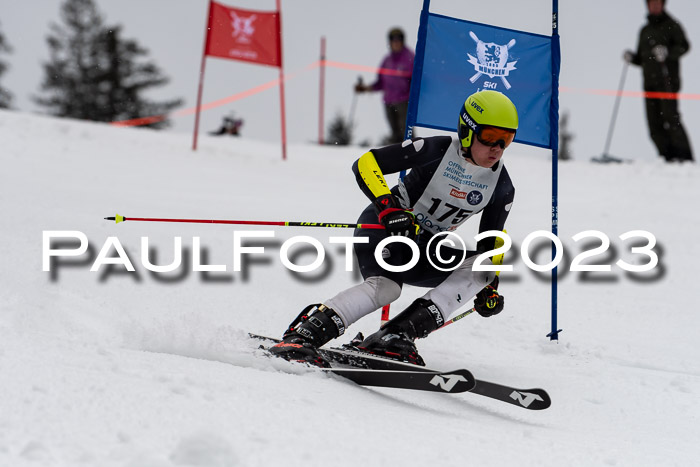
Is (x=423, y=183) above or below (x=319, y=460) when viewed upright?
above

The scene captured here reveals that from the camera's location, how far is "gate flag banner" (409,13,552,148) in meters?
4.77

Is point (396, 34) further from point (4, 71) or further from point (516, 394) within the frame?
point (4, 71)

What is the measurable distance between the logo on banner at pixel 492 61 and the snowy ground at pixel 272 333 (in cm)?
175

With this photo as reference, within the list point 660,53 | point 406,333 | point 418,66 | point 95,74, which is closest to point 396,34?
point 660,53

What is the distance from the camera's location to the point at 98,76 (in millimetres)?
32188

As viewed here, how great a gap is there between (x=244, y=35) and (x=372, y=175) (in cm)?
848

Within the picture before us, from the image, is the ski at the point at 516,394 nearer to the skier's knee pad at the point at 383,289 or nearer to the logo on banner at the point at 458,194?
the skier's knee pad at the point at 383,289

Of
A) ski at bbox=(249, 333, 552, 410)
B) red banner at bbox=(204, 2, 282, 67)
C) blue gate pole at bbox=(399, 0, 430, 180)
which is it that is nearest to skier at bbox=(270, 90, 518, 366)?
ski at bbox=(249, 333, 552, 410)

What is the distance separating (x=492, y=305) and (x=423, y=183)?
30.8 inches

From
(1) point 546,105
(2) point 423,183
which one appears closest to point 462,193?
(2) point 423,183

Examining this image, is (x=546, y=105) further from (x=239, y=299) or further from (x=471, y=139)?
(x=239, y=299)

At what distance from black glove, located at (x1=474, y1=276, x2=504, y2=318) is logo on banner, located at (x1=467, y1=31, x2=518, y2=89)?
5.23 feet

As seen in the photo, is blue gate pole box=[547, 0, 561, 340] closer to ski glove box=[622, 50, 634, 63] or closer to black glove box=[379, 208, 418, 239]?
black glove box=[379, 208, 418, 239]

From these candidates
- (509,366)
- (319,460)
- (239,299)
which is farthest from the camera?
A: (239,299)
